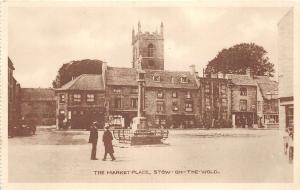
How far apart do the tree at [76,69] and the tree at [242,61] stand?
3.80 ft

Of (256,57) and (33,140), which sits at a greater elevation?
(256,57)

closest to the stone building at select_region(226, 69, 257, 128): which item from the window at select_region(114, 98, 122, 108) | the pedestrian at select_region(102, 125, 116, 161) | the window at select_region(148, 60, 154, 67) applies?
the window at select_region(148, 60, 154, 67)

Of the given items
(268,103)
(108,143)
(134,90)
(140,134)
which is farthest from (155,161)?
(268,103)

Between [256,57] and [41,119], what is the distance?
2290 millimetres

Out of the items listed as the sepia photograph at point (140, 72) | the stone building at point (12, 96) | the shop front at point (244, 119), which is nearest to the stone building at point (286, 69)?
the sepia photograph at point (140, 72)

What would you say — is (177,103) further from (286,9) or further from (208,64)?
(286,9)

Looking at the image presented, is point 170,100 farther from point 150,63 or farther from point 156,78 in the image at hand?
point 150,63

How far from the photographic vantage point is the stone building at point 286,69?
713cm

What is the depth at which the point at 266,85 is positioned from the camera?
7.57 m

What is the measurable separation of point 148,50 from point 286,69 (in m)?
1.43

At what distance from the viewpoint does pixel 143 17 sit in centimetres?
714

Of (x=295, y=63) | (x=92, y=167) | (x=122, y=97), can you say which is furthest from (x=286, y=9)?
(x=92, y=167)

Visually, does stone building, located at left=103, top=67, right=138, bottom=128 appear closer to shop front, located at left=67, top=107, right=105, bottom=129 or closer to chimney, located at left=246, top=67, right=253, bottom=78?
shop front, located at left=67, top=107, right=105, bottom=129

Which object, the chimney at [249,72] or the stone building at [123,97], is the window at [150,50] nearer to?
the stone building at [123,97]
